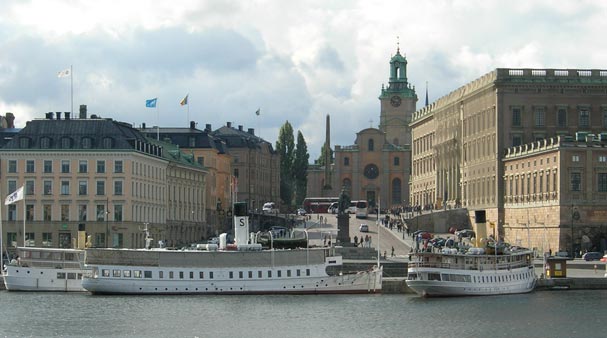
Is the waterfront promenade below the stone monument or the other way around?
below

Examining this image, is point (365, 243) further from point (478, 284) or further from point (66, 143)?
point (478, 284)

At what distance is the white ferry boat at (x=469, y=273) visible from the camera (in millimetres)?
125312

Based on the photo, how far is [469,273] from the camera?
126750mm

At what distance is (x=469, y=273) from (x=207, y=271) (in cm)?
1986

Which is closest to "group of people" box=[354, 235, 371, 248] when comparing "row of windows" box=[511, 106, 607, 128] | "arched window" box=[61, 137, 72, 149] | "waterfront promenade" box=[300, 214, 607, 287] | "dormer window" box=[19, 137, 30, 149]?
"waterfront promenade" box=[300, 214, 607, 287]

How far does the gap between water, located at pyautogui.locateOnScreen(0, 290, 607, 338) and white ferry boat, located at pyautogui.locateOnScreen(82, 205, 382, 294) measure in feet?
5.35

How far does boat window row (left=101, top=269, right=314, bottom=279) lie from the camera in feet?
414

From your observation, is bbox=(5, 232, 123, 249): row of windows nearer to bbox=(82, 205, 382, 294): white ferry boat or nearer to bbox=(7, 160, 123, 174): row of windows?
bbox=(7, 160, 123, 174): row of windows

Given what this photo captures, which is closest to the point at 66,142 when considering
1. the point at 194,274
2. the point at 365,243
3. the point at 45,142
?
the point at 45,142

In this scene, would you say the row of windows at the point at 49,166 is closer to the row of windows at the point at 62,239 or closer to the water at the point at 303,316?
the row of windows at the point at 62,239

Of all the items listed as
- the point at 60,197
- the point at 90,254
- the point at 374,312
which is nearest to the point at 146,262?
the point at 90,254

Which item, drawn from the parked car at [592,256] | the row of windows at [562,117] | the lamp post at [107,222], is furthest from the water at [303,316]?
the row of windows at [562,117]

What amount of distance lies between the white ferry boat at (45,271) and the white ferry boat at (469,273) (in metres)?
26.2

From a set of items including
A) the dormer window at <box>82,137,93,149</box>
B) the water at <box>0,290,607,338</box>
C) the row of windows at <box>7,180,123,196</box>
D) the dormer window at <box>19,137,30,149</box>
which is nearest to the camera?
the water at <box>0,290,607,338</box>
